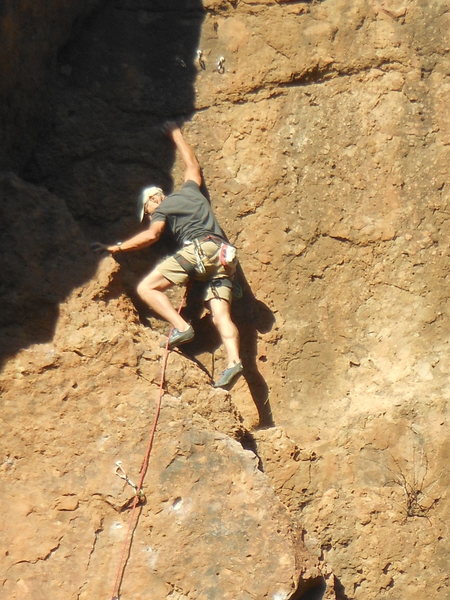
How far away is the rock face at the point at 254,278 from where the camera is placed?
5797 millimetres

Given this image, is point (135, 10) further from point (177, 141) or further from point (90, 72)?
point (177, 141)

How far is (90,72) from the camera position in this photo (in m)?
7.00

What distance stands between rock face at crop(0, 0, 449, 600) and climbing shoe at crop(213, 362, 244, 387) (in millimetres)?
211

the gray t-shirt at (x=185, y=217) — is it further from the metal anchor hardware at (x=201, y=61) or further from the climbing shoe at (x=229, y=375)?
the metal anchor hardware at (x=201, y=61)

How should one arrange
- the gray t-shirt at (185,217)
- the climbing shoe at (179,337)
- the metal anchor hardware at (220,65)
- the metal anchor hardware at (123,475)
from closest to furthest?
the metal anchor hardware at (123,475)
the climbing shoe at (179,337)
the gray t-shirt at (185,217)
the metal anchor hardware at (220,65)

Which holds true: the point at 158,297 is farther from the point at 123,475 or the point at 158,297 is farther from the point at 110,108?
the point at 110,108

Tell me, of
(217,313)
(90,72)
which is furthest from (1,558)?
(90,72)

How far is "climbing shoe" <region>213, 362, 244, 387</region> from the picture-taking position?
6363mm

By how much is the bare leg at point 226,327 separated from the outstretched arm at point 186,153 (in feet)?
2.88

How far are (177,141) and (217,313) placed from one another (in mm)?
1254

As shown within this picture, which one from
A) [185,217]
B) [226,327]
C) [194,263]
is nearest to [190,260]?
[194,263]

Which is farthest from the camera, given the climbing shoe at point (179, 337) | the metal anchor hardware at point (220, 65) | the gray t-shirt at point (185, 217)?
the metal anchor hardware at point (220, 65)

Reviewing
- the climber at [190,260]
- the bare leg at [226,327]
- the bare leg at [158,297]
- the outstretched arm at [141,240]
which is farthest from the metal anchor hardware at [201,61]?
the bare leg at [226,327]

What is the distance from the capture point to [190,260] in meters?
6.49
